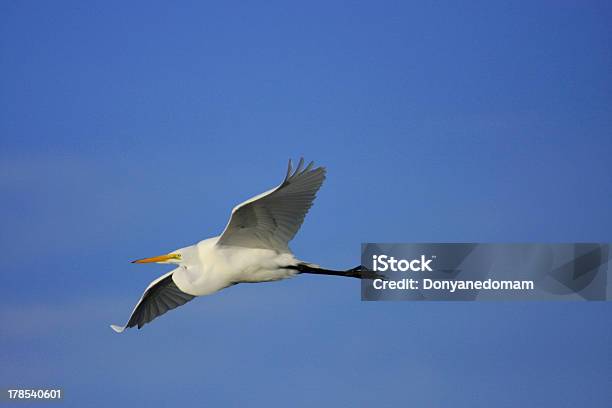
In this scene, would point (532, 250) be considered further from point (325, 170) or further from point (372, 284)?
point (325, 170)

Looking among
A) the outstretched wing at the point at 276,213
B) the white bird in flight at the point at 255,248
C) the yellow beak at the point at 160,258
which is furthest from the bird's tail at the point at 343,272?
the yellow beak at the point at 160,258

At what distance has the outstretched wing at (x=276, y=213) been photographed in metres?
9.38

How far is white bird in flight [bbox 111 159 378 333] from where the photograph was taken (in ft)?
31.1

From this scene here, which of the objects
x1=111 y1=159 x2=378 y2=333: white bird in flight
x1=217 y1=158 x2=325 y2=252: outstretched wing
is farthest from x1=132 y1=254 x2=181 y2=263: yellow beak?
x1=217 y1=158 x2=325 y2=252: outstretched wing

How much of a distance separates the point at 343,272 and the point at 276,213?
152 cm

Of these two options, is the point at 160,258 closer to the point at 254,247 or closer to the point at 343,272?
the point at 254,247

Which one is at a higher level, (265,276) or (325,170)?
(325,170)

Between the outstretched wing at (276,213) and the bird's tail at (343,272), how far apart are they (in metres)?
0.27

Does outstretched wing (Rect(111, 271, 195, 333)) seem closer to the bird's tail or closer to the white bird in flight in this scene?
the white bird in flight

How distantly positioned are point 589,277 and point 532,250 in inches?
27.0

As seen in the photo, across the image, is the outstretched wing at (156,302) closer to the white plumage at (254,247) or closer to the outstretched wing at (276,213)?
the white plumage at (254,247)

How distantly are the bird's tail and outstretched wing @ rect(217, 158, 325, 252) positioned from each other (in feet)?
0.87

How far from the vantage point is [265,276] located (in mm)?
10227

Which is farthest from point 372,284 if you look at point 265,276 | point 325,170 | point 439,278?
point 325,170
